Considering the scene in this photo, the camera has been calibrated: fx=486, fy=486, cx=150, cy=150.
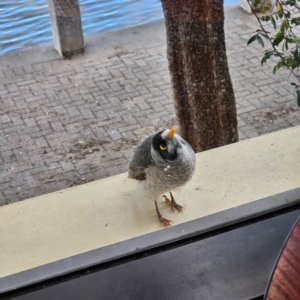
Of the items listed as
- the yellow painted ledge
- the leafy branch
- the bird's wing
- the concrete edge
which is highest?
the leafy branch

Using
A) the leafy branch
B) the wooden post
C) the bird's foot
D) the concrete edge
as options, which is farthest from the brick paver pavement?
the concrete edge

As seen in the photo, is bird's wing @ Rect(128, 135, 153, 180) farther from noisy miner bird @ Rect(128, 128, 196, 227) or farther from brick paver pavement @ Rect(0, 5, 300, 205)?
brick paver pavement @ Rect(0, 5, 300, 205)

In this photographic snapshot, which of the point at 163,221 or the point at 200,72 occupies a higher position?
the point at 200,72

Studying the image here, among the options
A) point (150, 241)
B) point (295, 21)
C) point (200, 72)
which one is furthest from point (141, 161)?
point (295, 21)

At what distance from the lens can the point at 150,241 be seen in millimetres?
1291

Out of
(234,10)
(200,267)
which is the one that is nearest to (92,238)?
(200,267)

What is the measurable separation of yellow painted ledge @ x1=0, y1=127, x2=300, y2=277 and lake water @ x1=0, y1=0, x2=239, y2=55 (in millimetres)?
674

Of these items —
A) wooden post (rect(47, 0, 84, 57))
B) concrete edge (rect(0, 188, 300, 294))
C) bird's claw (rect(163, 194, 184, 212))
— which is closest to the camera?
concrete edge (rect(0, 188, 300, 294))

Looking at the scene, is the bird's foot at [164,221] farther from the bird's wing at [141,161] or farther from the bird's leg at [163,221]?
the bird's wing at [141,161]

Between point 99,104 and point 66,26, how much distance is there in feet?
1.43

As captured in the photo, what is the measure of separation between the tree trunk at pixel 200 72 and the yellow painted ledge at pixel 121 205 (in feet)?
1.28

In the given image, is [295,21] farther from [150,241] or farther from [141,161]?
[150,241]

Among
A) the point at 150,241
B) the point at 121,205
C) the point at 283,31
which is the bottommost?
the point at 121,205

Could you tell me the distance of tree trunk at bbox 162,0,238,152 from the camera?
198cm
